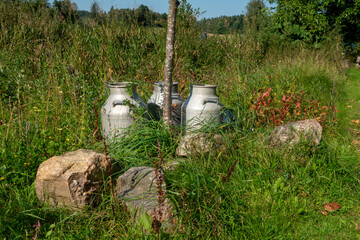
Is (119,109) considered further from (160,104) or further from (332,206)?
(332,206)

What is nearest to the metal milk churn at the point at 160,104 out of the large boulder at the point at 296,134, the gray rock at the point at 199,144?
the gray rock at the point at 199,144

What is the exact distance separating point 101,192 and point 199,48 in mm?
5479

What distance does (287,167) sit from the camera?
9.08 ft

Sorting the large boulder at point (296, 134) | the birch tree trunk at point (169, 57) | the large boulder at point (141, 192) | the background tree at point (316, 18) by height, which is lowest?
the large boulder at point (141, 192)

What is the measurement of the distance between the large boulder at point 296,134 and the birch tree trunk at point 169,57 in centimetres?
113

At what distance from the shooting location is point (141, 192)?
2.30 metres

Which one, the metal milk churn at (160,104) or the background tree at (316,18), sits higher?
the background tree at (316,18)

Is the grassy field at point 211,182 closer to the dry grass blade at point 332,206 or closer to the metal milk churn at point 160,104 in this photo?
the dry grass blade at point 332,206

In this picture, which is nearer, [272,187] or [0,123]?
[272,187]

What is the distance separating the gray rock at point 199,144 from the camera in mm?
2840

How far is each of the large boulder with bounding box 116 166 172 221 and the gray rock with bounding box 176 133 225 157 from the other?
A: 0.52 metres

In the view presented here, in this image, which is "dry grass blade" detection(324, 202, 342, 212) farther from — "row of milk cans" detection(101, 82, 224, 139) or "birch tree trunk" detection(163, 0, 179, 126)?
"birch tree trunk" detection(163, 0, 179, 126)

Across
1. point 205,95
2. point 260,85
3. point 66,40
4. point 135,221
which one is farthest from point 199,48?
point 135,221

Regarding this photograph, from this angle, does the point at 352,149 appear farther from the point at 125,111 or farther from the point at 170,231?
the point at 125,111
